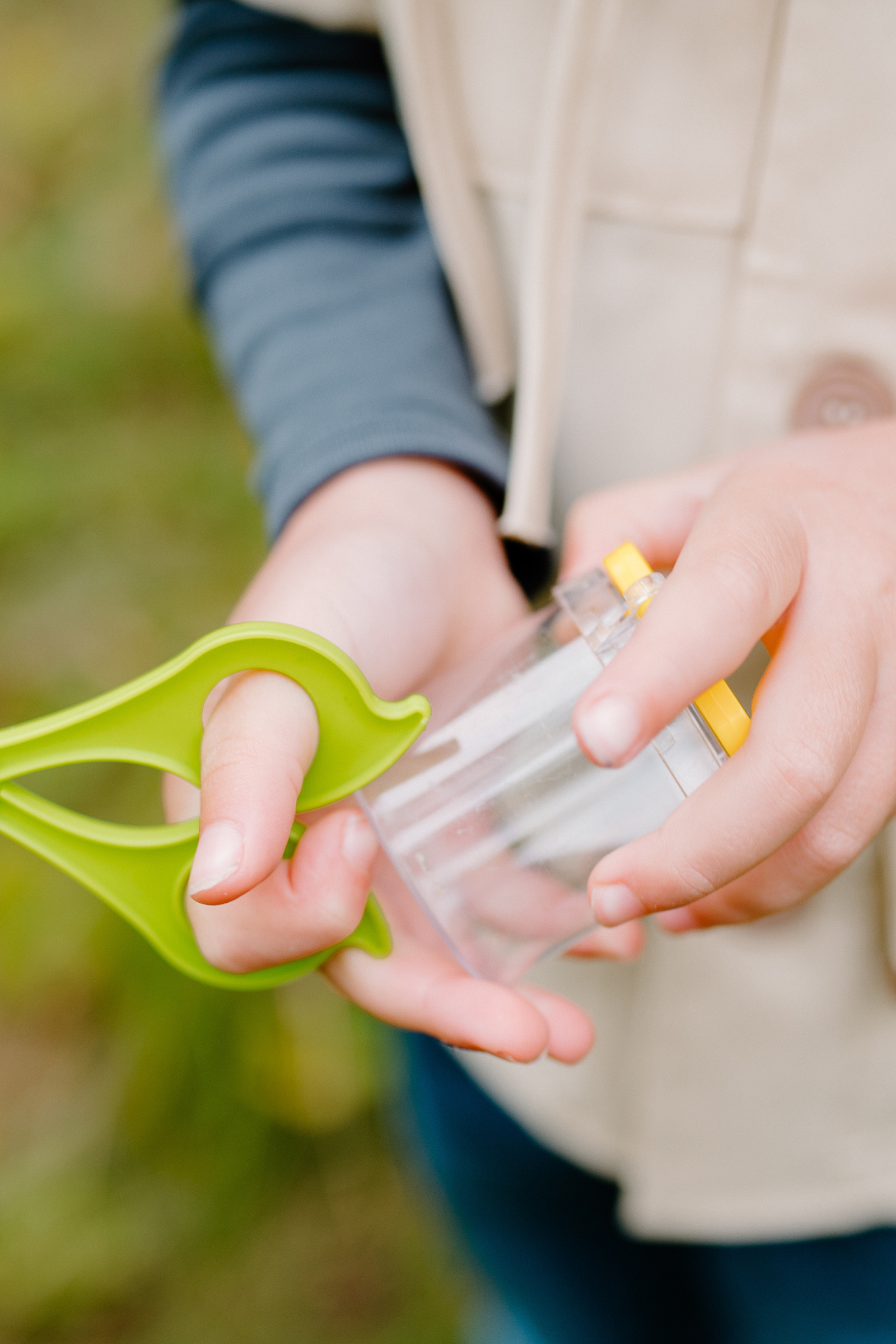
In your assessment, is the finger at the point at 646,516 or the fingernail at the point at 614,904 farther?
the finger at the point at 646,516

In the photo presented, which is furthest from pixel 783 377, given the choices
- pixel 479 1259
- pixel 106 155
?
pixel 106 155

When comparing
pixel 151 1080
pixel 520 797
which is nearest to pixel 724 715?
→ pixel 520 797

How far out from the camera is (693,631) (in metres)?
0.40

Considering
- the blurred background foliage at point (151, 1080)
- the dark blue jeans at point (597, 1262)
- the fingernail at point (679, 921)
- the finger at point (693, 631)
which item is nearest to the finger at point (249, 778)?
the finger at point (693, 631)

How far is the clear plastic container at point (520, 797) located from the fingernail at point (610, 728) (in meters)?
0.09

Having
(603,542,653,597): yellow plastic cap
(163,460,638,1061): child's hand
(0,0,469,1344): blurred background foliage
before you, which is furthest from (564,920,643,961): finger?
(0,0,469,1344): blurred background foliage

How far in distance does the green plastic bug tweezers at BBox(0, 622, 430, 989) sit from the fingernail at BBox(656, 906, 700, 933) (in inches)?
7.3

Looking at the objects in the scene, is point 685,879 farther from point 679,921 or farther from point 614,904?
point 679,921

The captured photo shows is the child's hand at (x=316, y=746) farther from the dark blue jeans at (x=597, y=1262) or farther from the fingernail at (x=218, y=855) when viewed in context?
the dark blue jeans at (x=597, y=1262)

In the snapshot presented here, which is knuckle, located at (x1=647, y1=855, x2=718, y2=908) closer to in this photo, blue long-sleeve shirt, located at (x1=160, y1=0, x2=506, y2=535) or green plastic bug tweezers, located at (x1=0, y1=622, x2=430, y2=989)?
green plastic bug tweezers, located at (x1=0, y1=622, x2=430, y2=989)

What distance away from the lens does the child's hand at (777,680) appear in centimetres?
40

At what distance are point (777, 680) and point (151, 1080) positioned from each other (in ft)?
3.36

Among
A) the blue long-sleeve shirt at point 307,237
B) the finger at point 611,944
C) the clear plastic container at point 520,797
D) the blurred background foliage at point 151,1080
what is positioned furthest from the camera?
the blurred background foliage at point 151,1080

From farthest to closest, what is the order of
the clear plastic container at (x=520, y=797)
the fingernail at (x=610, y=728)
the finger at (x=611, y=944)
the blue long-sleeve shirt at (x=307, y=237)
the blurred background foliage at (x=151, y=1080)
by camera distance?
the blurred background foliage at (x=151, y=1080)
the blue long-sleeve shirt at (x=307, y=237)
the finger at (x=611, y=944)
the clear plastic container at (x=520, y=797)
the fingernail at (x=610, y=728)
